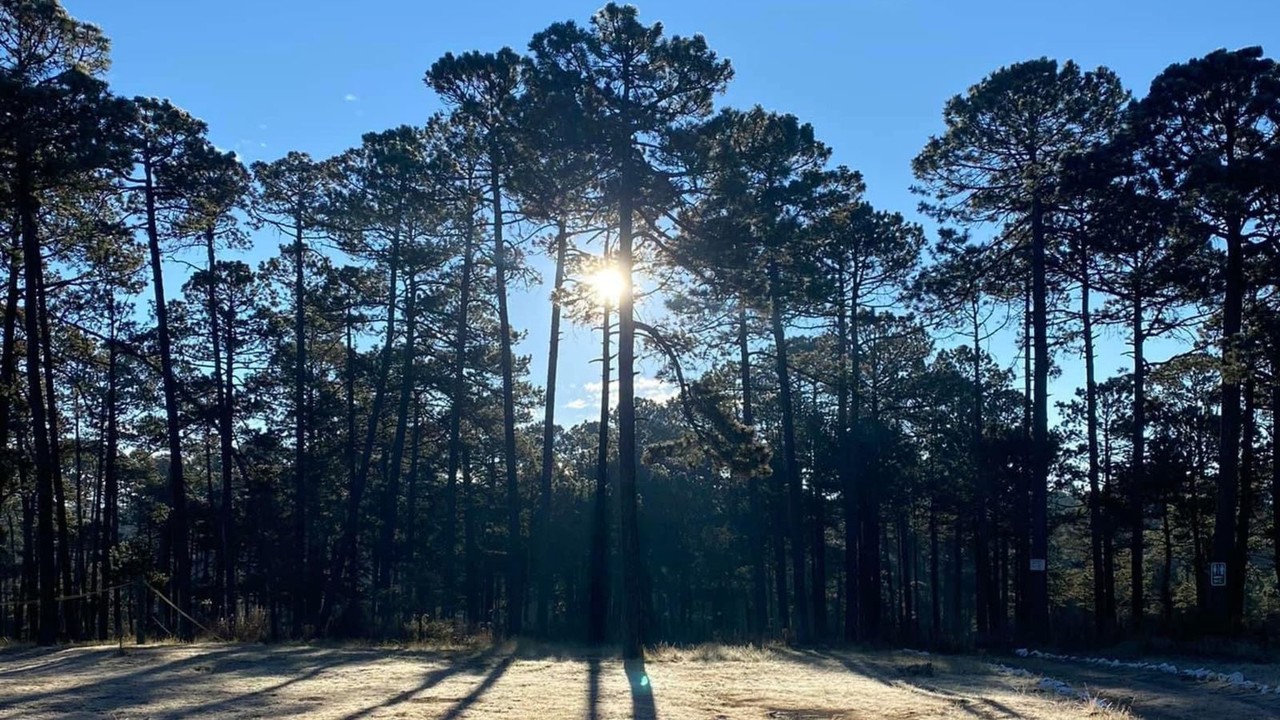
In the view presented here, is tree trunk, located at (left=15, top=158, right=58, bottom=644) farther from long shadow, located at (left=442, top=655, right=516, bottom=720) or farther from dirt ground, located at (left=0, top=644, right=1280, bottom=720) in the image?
long shadow, located at (left=442, top=655, right=516, bottom=720)

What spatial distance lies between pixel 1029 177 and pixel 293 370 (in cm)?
2231

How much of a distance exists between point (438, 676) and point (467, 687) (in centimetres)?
140

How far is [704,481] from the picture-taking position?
187ft

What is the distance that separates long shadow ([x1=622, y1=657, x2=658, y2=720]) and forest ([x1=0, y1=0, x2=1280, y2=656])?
1.95 m

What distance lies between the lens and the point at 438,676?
13.5 m

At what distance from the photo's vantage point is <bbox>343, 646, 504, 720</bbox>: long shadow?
10008 mm

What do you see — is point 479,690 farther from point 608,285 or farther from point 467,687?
point 608,285

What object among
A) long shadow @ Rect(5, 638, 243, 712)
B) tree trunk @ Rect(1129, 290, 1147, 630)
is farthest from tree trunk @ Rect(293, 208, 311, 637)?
tree trunk @ Rect(1129, 290, 1147, 630)

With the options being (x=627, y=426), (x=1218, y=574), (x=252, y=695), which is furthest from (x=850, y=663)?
(x=252, y=695)

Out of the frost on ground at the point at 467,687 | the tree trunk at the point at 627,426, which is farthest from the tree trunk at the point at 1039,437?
the tree trunk at the point at 627,426

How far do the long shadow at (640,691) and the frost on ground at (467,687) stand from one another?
3 centimetres

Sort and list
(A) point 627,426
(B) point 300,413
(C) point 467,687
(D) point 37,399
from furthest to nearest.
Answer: (B) point 300,413 → (D) point 37,399 → (A) point 627,426 → (C) point 467,687

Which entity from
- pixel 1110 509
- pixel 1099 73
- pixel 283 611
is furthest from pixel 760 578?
pixel 283 611

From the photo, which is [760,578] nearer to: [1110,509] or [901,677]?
[1110,509]
